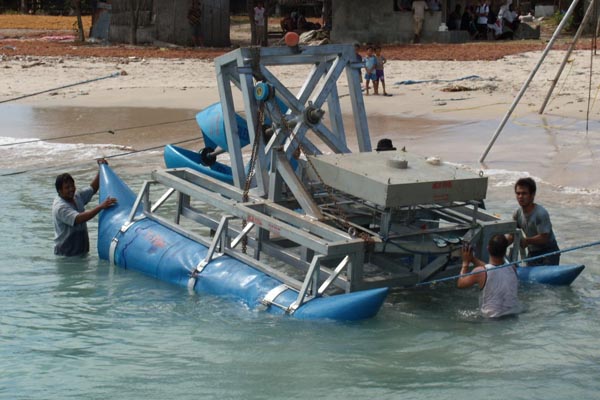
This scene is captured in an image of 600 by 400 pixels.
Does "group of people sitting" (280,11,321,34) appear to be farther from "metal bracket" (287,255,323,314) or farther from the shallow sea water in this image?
"metal bracket" (287,255,323,314)

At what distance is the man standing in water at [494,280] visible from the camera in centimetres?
799

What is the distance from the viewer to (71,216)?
10.2 m

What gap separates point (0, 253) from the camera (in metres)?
11.0

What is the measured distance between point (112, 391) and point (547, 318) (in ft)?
12.0

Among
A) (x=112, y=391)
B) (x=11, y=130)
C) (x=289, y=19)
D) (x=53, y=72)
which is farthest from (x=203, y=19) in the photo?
(x=112, y=391)

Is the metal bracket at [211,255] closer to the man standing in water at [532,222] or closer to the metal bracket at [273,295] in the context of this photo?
the metal bracket at [273,295]

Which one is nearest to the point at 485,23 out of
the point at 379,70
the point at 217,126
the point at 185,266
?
the point at 379,70

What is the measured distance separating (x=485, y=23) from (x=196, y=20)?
9225mm

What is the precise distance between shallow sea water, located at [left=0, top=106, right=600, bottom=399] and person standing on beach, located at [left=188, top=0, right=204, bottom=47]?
2203 centimetres

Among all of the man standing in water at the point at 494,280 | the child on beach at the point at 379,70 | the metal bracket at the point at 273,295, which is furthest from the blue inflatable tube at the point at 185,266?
the child on beach at the point at 379,70

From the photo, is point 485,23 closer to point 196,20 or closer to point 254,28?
point 254,28

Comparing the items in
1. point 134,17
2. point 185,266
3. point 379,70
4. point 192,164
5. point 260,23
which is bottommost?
point 185,266

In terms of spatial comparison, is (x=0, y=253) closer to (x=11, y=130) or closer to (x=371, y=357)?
(x=371, y=357)

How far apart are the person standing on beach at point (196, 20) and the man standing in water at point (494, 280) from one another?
2416 centimetres
